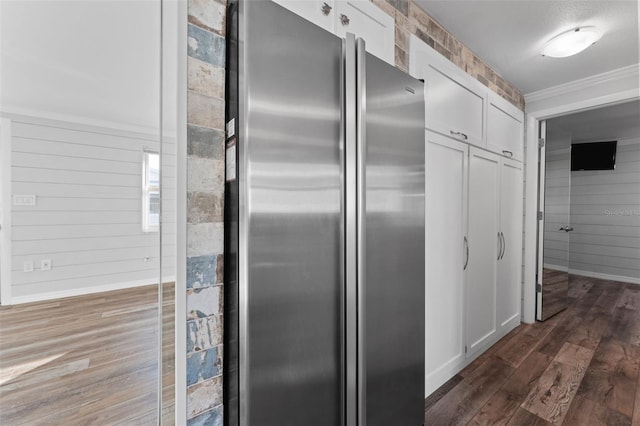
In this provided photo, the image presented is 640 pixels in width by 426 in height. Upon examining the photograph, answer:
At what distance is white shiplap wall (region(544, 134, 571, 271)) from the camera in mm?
3363

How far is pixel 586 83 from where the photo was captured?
2670 mm

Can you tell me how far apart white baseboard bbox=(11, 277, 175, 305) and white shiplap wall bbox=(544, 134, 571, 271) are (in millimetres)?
3999

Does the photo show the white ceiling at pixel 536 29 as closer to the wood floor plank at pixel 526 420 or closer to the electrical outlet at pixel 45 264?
the electrical outlet at pixel 45 264

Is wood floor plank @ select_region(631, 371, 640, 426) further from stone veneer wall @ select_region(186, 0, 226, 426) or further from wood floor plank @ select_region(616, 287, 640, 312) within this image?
wood floor plank @ select_region(616, 287, 640, 312)

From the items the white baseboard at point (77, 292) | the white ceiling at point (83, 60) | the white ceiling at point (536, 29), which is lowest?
the white baseboard at point (77, 292)

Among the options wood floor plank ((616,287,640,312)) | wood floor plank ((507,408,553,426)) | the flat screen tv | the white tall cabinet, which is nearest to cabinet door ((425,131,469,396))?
the white tall cabinet

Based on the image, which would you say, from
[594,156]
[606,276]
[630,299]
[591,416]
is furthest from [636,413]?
[594,156]

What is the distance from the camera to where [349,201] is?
0.87 metres

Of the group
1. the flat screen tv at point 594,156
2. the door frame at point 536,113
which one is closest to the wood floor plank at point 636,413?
the door frame at point 536,113

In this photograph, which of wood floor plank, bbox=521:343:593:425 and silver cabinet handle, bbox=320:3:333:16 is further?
wood floor plank, bbox=521:343:593:425

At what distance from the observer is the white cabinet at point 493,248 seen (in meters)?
2.18

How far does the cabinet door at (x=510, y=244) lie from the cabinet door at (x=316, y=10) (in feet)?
6.96

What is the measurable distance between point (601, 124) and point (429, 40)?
419cm

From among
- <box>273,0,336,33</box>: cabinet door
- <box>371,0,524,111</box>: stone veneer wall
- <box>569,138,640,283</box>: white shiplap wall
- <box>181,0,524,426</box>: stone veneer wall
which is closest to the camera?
<box>181,0,524,426</box>: stone veneer wall
